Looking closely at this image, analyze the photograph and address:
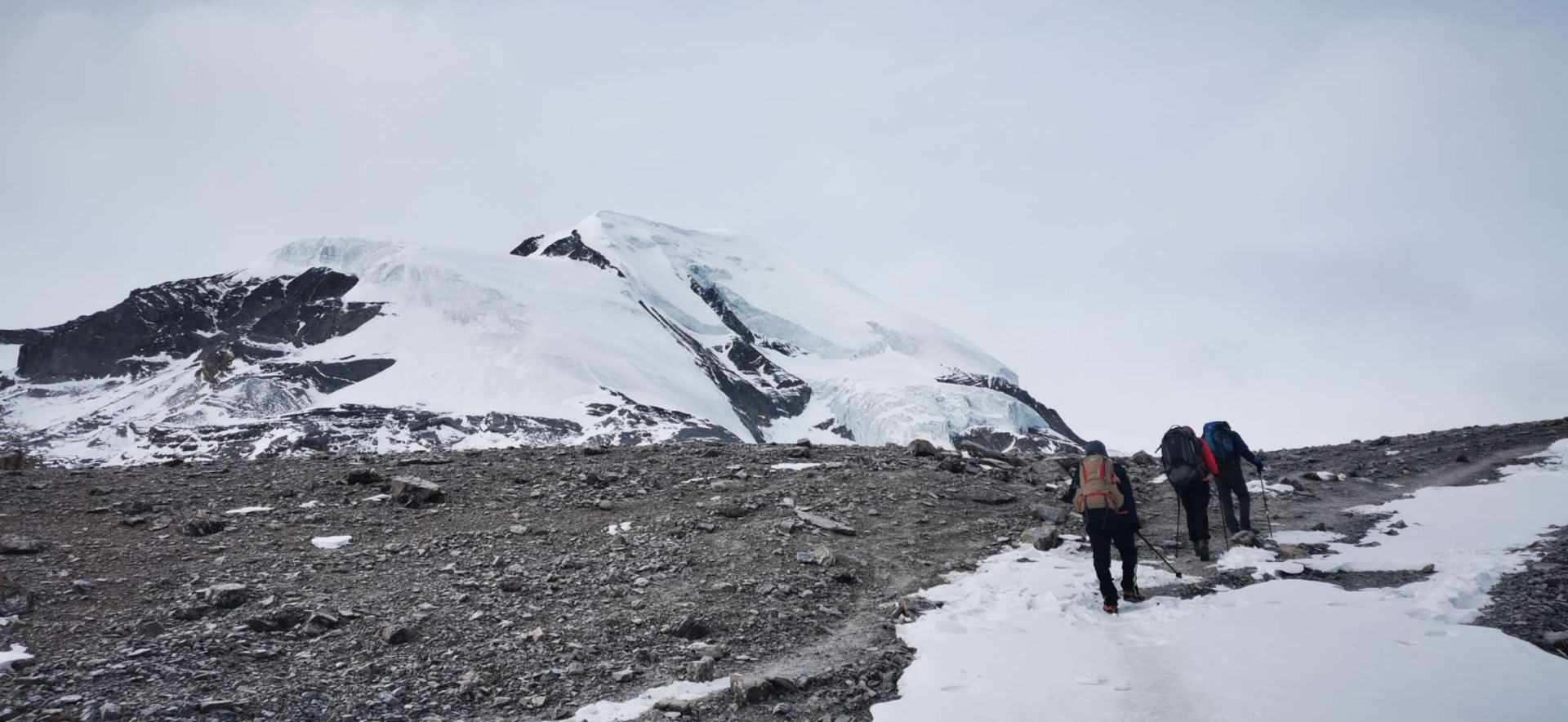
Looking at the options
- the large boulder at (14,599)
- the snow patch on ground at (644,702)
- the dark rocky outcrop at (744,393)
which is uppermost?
the dark rocky outcrop at (744,393)

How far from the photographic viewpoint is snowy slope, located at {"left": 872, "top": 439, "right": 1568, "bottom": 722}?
564 cm

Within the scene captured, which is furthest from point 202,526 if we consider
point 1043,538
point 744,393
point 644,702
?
point 744,393

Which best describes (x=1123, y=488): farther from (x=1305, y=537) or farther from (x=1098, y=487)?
(x=1305, y=537)

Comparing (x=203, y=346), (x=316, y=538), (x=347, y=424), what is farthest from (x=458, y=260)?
(x=316, y=538)

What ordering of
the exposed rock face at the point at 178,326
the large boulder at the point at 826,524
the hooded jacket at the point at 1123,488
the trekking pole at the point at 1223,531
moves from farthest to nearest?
the exposed rock face at the point at 178,326, the trekking pole at the point at 1223,531, the large boulder at the point at 826,524, the hooded jacket at the point at 1123,488

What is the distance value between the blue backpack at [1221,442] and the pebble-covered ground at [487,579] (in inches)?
73.3

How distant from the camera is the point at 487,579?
927 cm

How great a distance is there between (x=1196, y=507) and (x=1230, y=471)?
159 centimetres

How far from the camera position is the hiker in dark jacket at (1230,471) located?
1277cm

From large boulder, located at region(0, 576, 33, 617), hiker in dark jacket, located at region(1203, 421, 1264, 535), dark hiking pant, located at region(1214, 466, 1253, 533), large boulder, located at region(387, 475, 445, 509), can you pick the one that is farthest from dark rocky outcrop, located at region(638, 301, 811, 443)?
large boulder, located at region(0, 576, 33, 617)

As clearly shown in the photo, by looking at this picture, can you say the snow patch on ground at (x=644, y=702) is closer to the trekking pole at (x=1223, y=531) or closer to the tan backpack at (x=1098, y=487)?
the tan backpack at (x=1098, y=487)

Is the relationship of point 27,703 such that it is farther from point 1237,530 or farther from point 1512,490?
point 1512,490

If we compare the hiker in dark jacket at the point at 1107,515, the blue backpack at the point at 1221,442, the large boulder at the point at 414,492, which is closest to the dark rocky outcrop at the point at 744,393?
the large boulder at the point at 414,492

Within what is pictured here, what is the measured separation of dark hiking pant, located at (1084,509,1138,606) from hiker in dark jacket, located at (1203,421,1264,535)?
4278 mm
